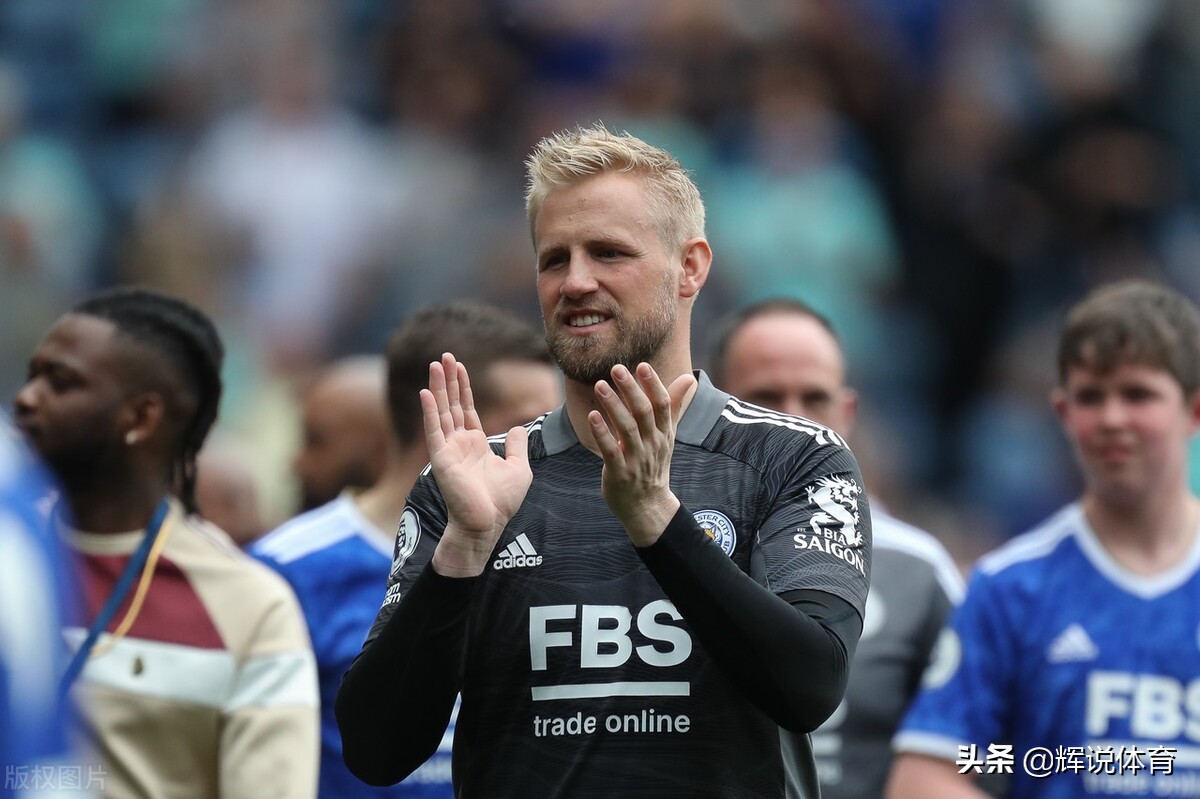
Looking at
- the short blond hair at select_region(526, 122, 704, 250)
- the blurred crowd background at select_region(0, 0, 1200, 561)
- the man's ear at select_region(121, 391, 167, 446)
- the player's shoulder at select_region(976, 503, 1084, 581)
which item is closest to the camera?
the short blond hair at select_region(526, 122, 704, 250)

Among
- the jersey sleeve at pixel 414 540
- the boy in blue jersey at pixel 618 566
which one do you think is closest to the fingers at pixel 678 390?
the boy in blue jersey at pixel 618 566

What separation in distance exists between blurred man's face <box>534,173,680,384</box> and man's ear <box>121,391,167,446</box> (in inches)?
64.1

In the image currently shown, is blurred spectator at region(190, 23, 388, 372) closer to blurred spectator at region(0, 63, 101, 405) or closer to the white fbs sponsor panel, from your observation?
blurred spectator at region(0, 63, 101, 405)

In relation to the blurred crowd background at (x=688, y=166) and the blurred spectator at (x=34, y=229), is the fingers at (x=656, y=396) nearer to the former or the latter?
the blurred crowd background at (x=688, y=166)

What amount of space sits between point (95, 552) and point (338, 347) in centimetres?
636

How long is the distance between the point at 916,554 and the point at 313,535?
82.2 inches

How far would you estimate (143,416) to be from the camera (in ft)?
16.8

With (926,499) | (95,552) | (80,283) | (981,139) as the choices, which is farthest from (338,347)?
(95,552)

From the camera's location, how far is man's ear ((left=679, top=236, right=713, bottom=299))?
4.07 meters

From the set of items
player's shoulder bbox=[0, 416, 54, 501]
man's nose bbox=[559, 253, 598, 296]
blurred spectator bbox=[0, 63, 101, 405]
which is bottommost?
player's shoulder bbox=[0, 416, 54, 501]

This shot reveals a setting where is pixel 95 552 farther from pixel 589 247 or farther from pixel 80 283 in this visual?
pixel 80 283

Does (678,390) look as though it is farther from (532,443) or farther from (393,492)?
(393,492)

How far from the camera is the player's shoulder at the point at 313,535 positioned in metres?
5.91

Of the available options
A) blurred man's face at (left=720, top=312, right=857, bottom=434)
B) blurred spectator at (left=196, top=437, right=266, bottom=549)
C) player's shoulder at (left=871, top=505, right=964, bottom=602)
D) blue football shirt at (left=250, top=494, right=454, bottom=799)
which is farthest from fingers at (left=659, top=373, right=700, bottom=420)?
blurred spectator at (left=196, top=437, right=266, bottom=549)
